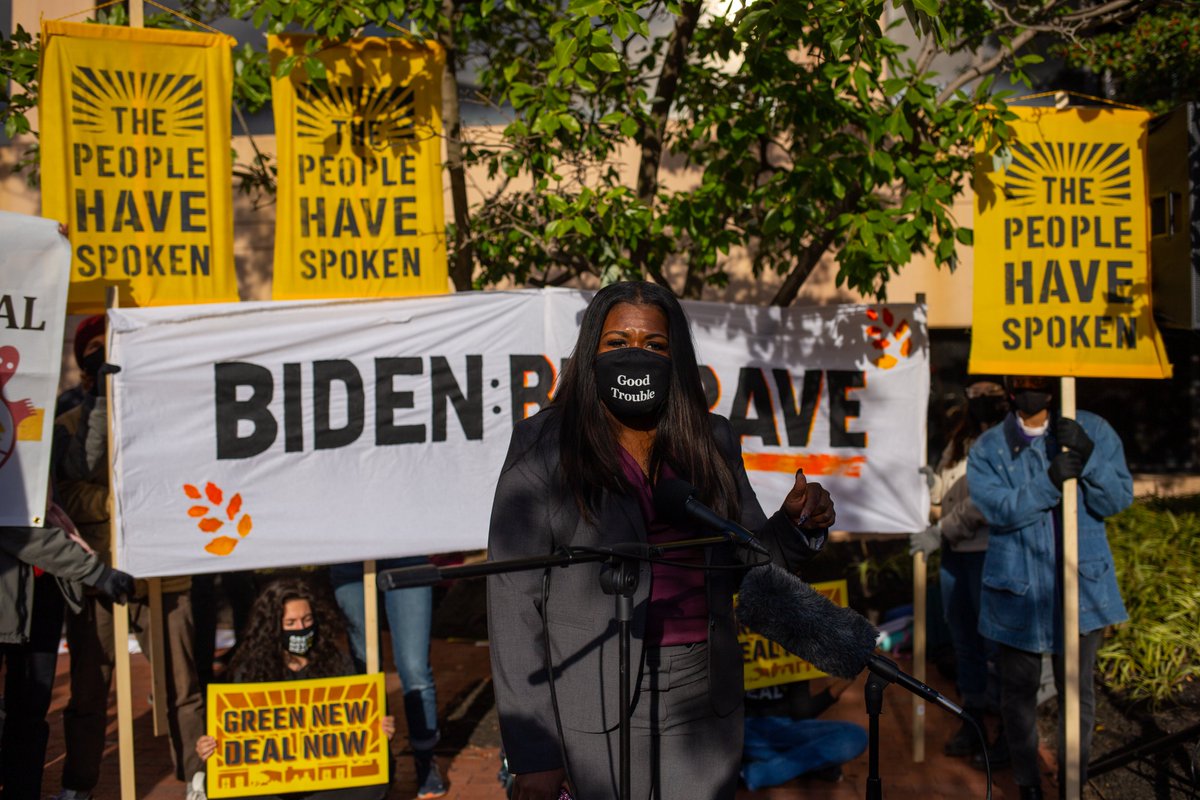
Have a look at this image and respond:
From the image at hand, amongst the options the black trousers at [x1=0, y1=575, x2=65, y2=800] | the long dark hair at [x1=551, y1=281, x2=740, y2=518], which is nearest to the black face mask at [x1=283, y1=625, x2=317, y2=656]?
the black trousers at [x1=0, y1=575, x2=65, y2=800]

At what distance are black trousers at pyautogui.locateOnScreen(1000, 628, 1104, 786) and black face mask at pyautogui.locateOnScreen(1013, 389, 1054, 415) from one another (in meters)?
1.02

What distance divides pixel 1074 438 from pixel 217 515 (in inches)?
147

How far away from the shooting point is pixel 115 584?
4.58 metres

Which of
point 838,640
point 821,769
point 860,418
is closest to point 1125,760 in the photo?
point 821,769

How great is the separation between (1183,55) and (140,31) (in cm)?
677

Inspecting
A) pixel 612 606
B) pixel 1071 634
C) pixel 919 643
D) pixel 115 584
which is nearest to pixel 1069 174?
pixel 1071 634

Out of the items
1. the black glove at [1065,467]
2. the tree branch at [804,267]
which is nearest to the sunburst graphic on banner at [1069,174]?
the tree branch at [804,267]

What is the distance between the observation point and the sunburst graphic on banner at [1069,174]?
511cm

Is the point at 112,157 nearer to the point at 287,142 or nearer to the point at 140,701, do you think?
the point at 287,142

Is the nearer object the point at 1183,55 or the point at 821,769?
the point at 821,769

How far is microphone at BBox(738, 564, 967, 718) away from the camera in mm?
2326

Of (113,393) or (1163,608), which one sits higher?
(113,393)

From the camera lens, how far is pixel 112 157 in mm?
4992

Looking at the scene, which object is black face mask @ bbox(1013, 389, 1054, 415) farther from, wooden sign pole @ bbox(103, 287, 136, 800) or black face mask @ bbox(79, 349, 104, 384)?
black face mask @ bbox(79, 349, 104, 384)
